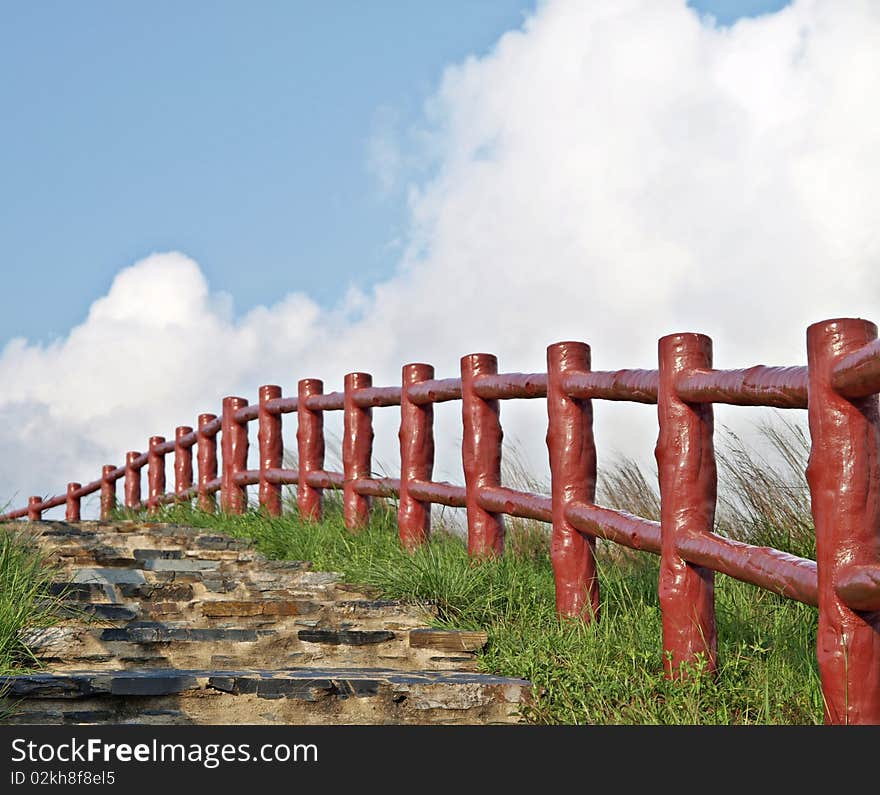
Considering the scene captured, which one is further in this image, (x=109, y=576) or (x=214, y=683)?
(x=109, y=576)

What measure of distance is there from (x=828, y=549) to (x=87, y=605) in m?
3.93

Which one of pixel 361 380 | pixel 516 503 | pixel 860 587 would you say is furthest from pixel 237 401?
pixel 860 587

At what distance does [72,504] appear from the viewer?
72.2 feet

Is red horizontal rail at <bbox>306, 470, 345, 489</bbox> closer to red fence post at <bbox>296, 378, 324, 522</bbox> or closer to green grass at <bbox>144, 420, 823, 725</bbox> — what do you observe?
red fence post at <bbox>296, 378, 324, 522</bbox>

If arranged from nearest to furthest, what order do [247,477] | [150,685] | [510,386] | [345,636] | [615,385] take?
[150,685] → [615,385] → [345,636] → [510,386] → [247,477]

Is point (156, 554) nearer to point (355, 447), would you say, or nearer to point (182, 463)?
point (355, 447)

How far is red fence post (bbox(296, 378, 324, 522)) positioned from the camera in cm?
1079

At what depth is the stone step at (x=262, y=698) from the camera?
193 inches

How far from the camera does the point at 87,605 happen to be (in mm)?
6406

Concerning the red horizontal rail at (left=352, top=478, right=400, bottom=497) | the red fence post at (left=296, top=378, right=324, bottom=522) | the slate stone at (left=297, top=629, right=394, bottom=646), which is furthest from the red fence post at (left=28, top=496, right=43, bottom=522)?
the slate stone at (left=297, top=629, right=394, bottom=646)

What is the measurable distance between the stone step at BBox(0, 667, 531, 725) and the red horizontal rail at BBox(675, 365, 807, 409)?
56.9 inches

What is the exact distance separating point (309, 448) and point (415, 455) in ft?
8.39

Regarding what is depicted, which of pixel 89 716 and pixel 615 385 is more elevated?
pixel 615 385

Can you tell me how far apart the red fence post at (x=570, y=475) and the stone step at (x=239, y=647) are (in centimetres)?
65
